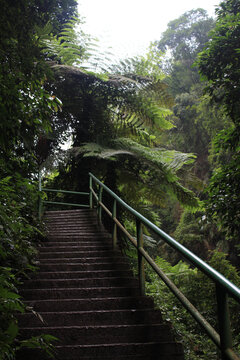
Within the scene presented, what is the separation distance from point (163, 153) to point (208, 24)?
62.1 ft

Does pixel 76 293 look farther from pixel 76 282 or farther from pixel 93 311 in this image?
pixel 93 311

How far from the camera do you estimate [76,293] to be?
11.7ft

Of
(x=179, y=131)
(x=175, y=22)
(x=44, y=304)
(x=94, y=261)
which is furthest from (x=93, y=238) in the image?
(x=175, y=22)

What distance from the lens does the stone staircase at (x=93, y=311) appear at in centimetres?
250

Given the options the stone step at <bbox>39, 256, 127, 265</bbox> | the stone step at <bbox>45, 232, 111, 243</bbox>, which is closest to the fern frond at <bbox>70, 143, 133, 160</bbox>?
the stone step at <bbox>45, 232, 111, 243</bbox>

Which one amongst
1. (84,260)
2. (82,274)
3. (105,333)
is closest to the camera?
(105,333)

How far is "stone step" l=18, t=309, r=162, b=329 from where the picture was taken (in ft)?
9.72

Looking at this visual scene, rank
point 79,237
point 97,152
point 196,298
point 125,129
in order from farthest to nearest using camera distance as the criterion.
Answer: point 125,129 < point 196,298 < point 97,152 < point 79,237

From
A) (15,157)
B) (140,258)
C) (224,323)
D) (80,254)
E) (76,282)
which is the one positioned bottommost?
(76,282)

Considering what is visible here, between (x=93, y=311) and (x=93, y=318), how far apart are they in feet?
0.22

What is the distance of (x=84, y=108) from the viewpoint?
898 cm

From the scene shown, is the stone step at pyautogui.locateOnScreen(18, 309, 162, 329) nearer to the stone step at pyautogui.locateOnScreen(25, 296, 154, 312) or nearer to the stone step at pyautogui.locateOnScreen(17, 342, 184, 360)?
the stone step at pyautogui.locateOnScreen(25, 296, 154, 312)

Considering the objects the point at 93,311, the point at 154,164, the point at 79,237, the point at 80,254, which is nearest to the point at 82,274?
the point at 80,254

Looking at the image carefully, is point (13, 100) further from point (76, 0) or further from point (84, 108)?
point (76, 0)
